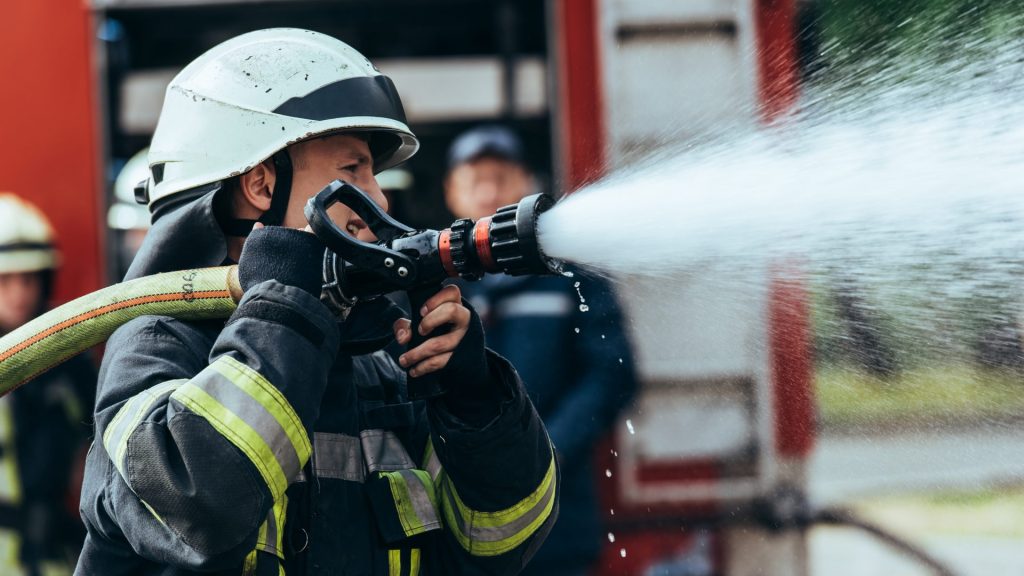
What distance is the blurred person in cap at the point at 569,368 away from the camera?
3576mm

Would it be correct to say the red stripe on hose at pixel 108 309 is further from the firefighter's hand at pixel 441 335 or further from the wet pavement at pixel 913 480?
the wet pavement at pixel 913 480

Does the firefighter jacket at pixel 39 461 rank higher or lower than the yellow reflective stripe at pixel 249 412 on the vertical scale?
lower

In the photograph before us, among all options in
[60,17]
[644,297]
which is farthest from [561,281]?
[60,17]

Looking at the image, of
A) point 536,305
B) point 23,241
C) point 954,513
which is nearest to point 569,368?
point 536,305

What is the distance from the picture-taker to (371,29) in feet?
15.8

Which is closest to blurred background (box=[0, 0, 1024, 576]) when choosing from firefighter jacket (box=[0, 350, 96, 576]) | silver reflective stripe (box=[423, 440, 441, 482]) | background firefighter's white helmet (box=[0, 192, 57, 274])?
background firefighter's white helmet (box=[0, 192, 57, 274])

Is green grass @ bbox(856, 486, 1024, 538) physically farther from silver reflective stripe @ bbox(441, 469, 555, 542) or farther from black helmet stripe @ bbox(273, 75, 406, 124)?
black helmet stripe @ bbox(273, 75, 406, 124)

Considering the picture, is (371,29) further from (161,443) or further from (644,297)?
(161,443)

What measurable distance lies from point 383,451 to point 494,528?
22 cm

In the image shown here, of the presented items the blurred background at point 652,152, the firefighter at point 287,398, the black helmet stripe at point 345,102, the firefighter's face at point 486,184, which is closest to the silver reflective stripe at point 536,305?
the blurred background at point 652,152

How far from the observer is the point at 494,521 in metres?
2.00

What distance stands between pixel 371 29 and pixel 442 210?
29.9 inches

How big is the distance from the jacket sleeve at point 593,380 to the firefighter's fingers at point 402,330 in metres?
1.76

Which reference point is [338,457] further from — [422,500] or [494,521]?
[494,521]
